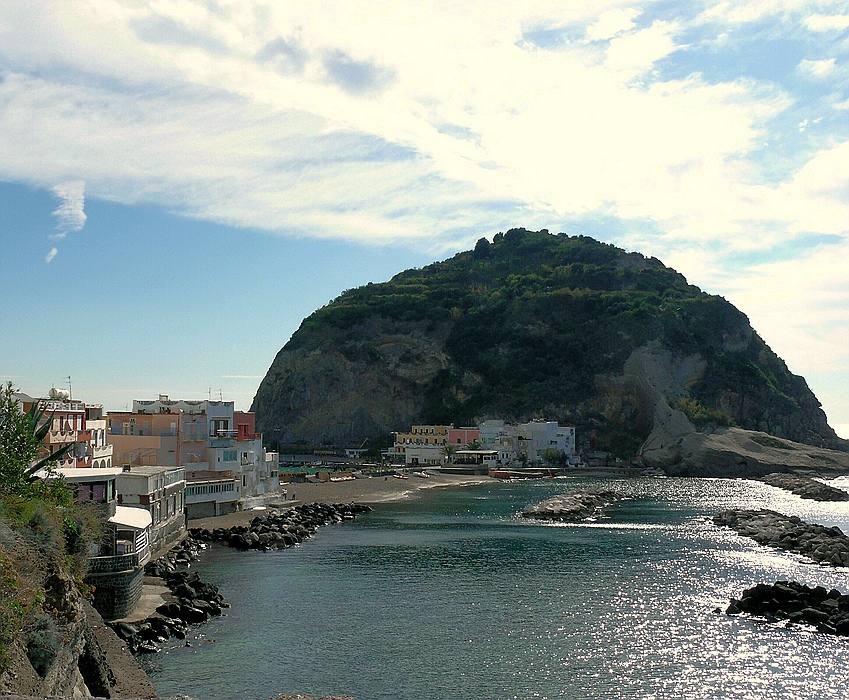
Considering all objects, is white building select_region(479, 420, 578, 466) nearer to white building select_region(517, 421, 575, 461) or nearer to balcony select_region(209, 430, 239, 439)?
white building select_region(517, 421, 575, 461)

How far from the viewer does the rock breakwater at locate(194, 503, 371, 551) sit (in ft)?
172

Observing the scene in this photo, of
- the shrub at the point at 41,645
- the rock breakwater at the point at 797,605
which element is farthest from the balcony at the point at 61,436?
Result: the rock breakwater at the point at 797,605

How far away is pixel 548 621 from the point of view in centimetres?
3322

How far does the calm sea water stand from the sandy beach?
8.91 metres

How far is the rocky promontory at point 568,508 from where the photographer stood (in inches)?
2803

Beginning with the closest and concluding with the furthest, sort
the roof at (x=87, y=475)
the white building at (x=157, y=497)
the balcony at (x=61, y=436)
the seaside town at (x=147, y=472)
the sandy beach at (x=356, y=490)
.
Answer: the seaside town at (x=147, y=472) → the roof at (x=87, y=475) → the white building at (x=157, y=497) → the balcony at (x=61, y=436) → the sandy beach at (x=356, y=490)

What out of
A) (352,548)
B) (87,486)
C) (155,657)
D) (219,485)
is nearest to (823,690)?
(155,657)

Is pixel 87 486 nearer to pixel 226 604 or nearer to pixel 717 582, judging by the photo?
pixel 226 604

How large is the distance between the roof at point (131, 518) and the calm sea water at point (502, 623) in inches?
211

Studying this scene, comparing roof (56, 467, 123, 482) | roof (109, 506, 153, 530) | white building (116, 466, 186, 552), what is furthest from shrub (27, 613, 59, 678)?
white building (116, 466, 186, 552)

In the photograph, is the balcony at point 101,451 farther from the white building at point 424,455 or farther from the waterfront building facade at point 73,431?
the white building at point 424,455

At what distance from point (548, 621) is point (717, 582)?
44.6 feet

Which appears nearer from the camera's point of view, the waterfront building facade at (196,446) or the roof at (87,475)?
the roof at (87,475)

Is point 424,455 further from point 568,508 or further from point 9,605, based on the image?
point 9,605
